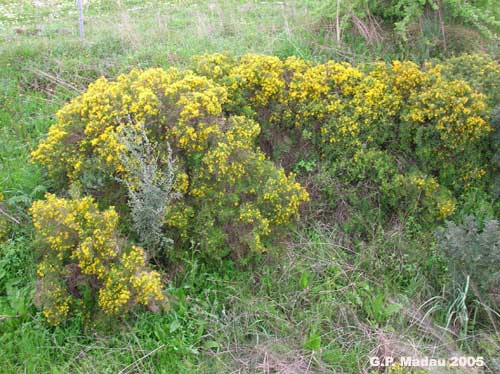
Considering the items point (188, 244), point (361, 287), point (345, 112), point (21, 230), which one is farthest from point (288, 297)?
point (21, 230)

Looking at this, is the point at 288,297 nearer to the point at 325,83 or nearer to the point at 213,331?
the point at 213,331

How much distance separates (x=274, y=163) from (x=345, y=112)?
0.78 metres

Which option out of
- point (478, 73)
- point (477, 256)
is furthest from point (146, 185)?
point (478, 73)

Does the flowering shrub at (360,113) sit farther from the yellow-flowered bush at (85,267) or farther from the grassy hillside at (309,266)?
the yellow-flowered bush at (85,267)

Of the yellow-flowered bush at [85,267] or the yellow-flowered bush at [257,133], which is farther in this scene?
the yellow-flowered bush at [257,133]

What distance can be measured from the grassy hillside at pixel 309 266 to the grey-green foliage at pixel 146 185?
0.23 m

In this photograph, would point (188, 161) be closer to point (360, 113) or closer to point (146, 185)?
point (146, 185)

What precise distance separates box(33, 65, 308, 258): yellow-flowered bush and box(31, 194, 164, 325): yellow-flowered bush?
0.42m

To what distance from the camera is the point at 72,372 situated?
10.7 feet

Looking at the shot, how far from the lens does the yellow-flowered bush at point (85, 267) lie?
331 centimetres

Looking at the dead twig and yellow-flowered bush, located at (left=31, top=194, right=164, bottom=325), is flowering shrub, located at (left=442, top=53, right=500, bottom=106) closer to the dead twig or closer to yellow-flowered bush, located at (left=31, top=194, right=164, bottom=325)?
yellow-flowered bush, located at (left=31, top=194, right=164, bottom=325)

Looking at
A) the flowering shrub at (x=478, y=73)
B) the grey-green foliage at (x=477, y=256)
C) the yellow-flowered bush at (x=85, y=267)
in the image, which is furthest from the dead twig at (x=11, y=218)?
the flowering shrub at (x=478, y=73)

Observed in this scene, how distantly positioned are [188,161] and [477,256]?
Answer: 7.16ft

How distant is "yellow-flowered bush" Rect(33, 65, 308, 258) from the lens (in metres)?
3.85
